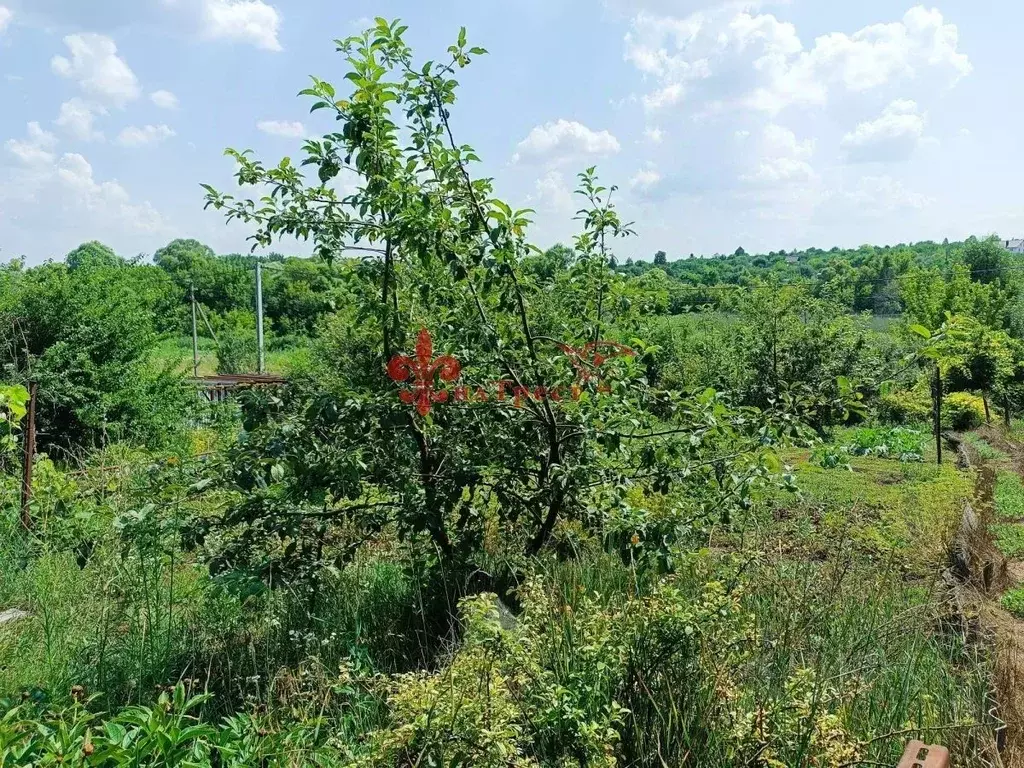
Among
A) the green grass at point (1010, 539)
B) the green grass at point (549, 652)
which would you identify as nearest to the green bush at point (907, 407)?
the green grass at point (1010, 539)

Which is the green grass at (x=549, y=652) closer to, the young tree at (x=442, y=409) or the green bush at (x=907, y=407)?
the young tree at (x=442, y=409)

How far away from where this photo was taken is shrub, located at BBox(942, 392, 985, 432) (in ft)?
49.3

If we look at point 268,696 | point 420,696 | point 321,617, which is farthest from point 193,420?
point 420,696

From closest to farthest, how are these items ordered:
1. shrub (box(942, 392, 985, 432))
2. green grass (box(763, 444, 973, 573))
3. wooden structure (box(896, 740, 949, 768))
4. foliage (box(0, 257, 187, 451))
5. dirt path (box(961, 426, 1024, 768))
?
wooden structure (box(896, 740, 949, 768)) → dirt path (box(961, 426, 1024, 768)) → green grass (box(763, 444, 973, 573)) → foliage (box(0, 257, 187, 451)) → shrub (box(942, 392, 985, 432))

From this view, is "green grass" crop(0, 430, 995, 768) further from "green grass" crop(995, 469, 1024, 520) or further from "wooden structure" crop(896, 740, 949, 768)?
"green grass" crop(995, 469, 1024, 520)

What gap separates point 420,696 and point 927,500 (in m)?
6.30

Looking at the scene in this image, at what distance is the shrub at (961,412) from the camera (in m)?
15.0

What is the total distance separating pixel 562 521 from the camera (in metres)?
3.75

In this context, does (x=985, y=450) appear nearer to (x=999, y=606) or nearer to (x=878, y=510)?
(x=878, y=510)

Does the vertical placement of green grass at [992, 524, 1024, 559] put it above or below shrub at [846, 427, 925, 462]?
below

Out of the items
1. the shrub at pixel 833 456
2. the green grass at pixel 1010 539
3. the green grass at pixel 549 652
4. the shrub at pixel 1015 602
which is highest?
the shrub at pixel 833 456

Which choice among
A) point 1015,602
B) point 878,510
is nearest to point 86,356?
point 878,510

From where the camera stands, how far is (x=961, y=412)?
49.9ft

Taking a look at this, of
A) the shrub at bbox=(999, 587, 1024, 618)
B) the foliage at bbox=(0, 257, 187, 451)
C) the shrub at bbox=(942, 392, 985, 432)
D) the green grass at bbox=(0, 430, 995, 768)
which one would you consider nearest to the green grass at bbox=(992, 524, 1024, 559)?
the shrub at bbox=(999, 587, 1024, 618)
